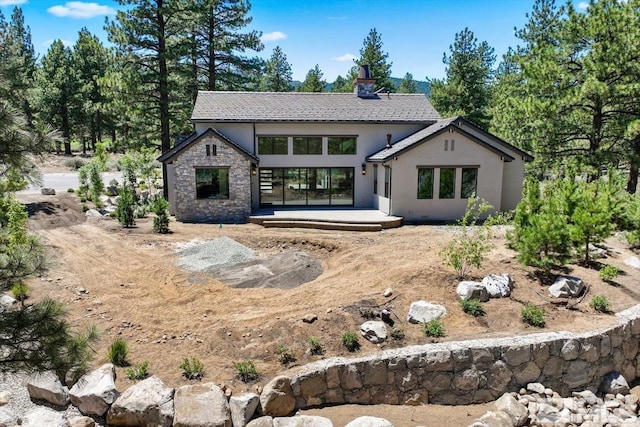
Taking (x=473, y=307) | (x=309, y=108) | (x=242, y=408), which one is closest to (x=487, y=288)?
(x=473, y=307)

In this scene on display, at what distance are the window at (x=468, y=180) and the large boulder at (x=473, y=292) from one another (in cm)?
974

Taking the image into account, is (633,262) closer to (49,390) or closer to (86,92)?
(49,390)

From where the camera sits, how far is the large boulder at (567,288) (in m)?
9.69

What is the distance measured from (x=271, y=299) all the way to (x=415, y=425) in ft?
14.5

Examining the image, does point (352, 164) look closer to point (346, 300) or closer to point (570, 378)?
point (346, 300)

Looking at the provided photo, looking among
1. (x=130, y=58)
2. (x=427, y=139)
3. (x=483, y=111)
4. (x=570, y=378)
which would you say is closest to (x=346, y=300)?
(x=570, y=378)

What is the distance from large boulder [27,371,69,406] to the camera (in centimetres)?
654

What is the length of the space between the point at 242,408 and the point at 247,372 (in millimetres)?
801

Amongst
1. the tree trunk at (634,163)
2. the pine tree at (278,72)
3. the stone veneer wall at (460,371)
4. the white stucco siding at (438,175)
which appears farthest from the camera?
the pine tree at (278,72)

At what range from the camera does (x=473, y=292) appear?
9367mm

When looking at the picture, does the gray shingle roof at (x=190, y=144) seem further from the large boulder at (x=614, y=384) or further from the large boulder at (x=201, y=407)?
the large boulder at (x=614, y=384)

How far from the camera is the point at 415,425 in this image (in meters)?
6.96

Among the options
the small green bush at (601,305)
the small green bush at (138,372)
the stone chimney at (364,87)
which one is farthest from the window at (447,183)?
the small green bush at (138,372)

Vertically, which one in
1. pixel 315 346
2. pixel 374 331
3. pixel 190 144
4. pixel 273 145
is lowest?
pixel 315 346
